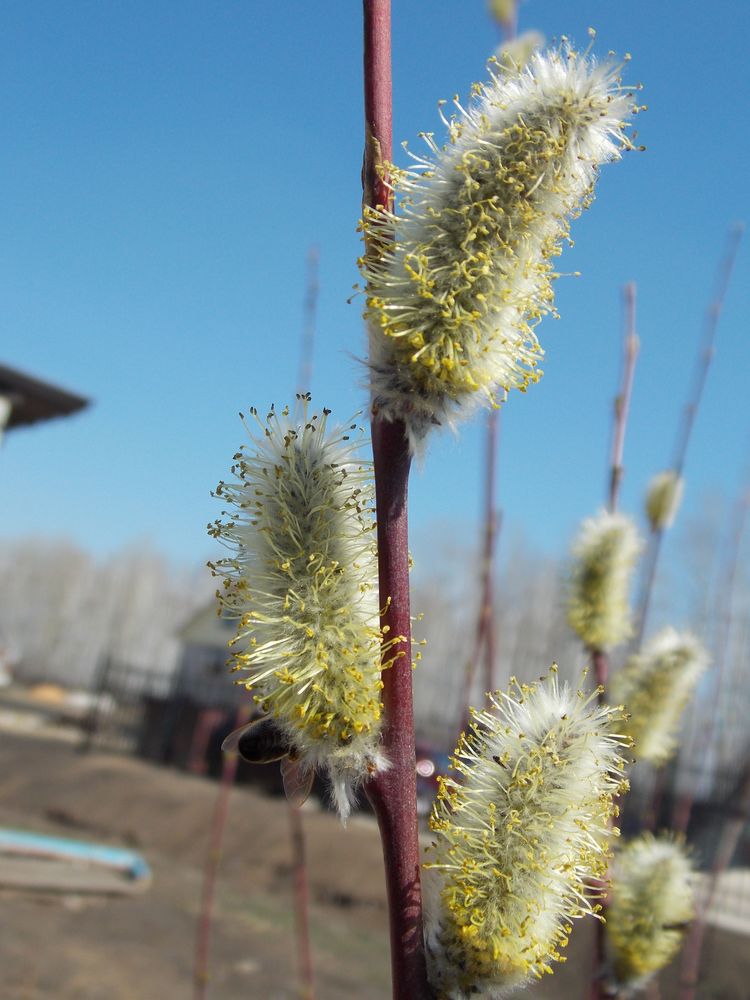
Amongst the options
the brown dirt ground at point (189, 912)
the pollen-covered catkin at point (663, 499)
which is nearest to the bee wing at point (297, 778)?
the pollen-covered catkin at point (663, 499)

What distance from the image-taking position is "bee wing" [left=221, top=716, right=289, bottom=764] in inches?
31.4

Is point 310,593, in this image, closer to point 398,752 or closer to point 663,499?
point 398,752

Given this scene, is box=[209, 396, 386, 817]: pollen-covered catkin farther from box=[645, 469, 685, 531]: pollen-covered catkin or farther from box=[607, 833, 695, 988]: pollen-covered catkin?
box=[645, 469, 685, 531]: pollen-covered catkin

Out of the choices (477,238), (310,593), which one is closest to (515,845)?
(310,593)

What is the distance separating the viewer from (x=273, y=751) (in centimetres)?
82

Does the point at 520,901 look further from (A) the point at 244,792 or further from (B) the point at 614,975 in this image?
(A) the point at 244,792

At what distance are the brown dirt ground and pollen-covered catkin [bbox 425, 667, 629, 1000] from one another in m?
3.70

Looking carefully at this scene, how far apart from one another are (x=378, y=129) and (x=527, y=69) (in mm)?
190

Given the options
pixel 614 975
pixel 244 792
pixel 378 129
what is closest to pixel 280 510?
pixel 378 129

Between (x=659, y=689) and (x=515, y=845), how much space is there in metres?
1.07

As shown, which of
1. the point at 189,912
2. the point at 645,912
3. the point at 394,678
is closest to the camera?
the point at 394,678

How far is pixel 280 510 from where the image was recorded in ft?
2.75

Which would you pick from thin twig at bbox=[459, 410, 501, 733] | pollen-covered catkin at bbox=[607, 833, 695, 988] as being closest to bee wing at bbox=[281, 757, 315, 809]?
thin twig at bbox=[459, 410, 501, 733]

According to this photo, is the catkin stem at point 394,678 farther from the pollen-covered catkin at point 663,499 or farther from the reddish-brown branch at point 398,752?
the pollen-covered catkin at point 663,499
